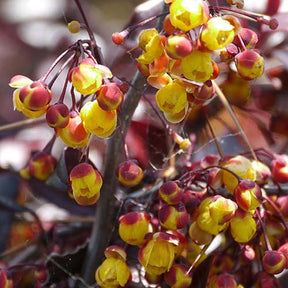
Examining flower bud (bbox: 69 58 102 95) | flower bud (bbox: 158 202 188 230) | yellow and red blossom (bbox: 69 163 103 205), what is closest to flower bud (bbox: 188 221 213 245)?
flower bud (bbox: 158 202 188 230)

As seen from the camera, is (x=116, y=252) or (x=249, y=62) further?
(x=116, y=252)

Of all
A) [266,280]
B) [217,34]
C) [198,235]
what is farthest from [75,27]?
[266,280]

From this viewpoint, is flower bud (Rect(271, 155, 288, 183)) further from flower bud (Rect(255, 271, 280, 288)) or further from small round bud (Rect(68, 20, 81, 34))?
small round bud (Rect(68, 20, 81, 34))

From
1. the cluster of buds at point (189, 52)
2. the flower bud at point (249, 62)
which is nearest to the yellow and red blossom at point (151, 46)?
the cluster of buds at point (189, 52)

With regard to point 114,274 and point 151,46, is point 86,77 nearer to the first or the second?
point 151,46

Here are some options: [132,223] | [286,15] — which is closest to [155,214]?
[132,223]

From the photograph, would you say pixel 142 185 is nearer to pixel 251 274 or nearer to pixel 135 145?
pixel 135 145
